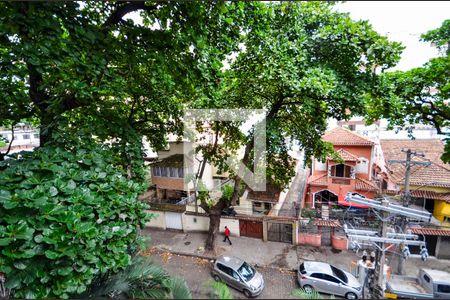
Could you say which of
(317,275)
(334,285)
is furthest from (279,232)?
(334,285)

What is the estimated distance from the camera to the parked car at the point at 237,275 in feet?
16.6

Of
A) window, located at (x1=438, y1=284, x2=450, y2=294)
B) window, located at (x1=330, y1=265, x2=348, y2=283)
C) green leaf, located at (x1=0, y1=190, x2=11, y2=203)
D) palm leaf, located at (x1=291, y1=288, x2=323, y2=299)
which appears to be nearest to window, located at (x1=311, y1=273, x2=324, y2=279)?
window, located at (x1=330, y1=265, x2=348, y2=283)

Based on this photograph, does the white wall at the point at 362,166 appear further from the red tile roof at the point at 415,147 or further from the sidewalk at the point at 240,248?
the sidewalk at the point at 240,248

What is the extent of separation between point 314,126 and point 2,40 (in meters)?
6.15

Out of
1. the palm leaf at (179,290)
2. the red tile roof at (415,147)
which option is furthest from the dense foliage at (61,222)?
the red tile roof at (415,147)

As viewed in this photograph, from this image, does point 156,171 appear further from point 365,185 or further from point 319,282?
point 365,185

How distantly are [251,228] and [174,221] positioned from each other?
10.9 ft

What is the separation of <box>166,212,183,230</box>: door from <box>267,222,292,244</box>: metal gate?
373 centimetres

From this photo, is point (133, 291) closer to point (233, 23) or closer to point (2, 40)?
point (2, 40)

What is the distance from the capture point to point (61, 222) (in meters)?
1.68

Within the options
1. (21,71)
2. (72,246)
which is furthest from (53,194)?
(21,71)

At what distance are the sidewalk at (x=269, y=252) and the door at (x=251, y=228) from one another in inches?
7.5

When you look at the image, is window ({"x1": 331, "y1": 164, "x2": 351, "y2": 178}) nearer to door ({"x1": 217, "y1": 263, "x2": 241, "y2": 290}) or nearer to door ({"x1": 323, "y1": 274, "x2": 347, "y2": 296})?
door ({"x1": 323, "y1": 274, "x2": 347, "y2": 296})

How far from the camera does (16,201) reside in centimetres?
166
